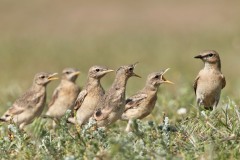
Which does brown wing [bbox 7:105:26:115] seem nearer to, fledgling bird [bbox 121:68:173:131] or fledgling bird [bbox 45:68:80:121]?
fledgling bird [bbox 45:68:80:121]

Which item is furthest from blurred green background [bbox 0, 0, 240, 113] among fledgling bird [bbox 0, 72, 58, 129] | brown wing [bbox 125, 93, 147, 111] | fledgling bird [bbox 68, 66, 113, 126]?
fledgling bird [bbox 68, 66, 113, 126]

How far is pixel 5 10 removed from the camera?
141 feet

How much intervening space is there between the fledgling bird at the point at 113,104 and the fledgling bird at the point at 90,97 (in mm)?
610

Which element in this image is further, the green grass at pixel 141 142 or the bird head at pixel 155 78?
the bird head at pixel 155 78

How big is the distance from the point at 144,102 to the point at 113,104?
99 centimetres

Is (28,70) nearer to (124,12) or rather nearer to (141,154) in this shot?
(141,154)

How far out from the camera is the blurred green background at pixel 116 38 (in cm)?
1984

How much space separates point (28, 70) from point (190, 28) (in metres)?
13.6

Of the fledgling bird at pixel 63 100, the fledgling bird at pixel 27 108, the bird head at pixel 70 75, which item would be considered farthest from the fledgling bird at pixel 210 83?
the bird head at pixel 70 75

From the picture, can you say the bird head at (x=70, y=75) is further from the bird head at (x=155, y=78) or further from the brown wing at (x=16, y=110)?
the bird head at (x=155, y=78)

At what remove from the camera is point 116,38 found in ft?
97.9

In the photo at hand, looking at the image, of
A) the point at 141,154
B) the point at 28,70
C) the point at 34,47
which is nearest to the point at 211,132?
the point at 141,154

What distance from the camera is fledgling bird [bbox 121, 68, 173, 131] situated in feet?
32.4

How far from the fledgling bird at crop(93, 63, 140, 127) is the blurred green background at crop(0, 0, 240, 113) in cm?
290
